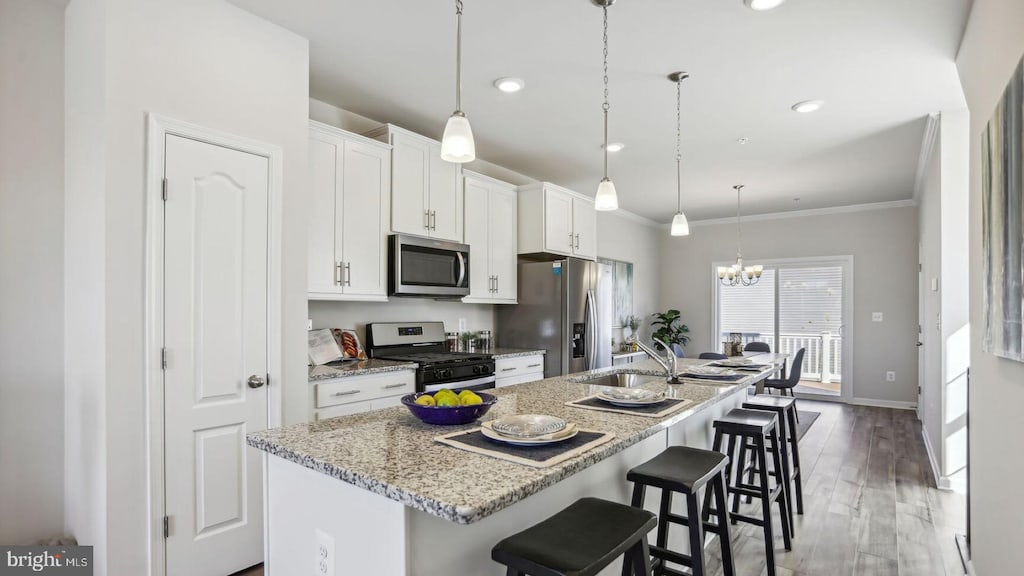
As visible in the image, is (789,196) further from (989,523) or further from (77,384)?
(77,384)

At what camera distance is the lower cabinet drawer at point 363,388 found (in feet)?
9.34

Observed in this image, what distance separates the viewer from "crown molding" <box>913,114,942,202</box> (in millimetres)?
3765

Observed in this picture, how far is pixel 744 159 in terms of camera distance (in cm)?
480

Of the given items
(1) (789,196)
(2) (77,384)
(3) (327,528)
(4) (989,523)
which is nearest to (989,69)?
(4) (989,523)

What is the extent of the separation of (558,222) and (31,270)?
3590 millimetres

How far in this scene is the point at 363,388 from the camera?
304 cm

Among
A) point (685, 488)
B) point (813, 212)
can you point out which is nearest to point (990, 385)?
point (685, 488)

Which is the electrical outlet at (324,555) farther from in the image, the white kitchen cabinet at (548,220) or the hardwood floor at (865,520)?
the white kitchen cabinet at (548,220)

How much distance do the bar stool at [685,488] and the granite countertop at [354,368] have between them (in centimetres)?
171

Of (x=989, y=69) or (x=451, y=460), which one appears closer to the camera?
(x=451, y=460)

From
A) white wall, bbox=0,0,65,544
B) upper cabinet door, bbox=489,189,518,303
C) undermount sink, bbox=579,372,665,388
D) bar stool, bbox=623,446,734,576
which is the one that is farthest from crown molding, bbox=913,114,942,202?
white wall, bbox=0,0,65,544

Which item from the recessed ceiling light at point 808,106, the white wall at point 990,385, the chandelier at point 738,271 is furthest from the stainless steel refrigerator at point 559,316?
the white wall at point 990,385

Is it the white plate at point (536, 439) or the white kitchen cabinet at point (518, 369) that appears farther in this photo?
the white kitchen cabinet at point (518, 369)

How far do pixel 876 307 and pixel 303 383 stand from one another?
7.01 m
